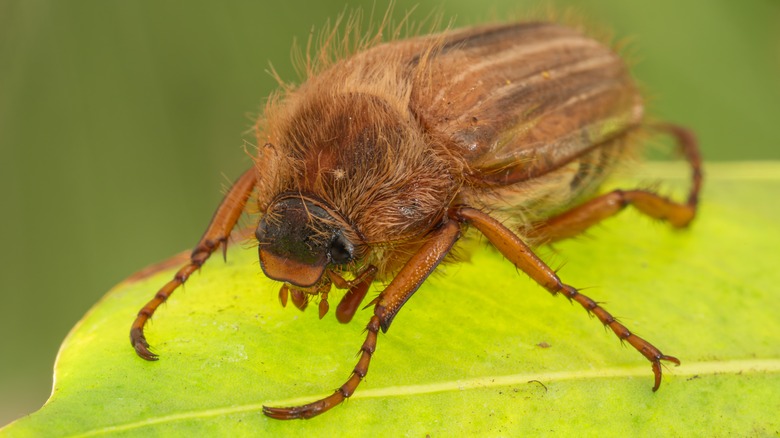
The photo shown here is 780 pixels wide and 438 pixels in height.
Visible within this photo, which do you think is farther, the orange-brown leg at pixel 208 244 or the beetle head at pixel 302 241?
the beetle head at pixel 302 241

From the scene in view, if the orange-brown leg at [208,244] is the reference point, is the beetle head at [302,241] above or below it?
above

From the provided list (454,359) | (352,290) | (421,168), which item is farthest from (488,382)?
(421,168)

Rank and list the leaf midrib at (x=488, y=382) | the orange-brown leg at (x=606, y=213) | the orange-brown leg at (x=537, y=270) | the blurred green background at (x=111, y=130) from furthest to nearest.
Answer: the blurred green background at (x=111, y=130), the orange-brown leg at (x=606, y=213), the orange-brown leg at (x=537, y=270), the leaf midrib at (x=488, y=382)

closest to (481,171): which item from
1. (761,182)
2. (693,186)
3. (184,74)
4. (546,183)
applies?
(546,183)

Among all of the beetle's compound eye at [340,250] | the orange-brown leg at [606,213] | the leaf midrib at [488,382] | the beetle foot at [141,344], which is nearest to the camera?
the leaf midrib at [488,382]

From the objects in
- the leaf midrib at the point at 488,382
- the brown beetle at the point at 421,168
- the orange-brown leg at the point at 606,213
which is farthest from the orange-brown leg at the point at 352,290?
the orange-brown leg at the point at 606,213

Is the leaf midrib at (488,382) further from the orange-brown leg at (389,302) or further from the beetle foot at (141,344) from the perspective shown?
the beetle foot at (141,344)

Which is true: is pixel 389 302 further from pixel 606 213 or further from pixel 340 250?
pixel 606 213
